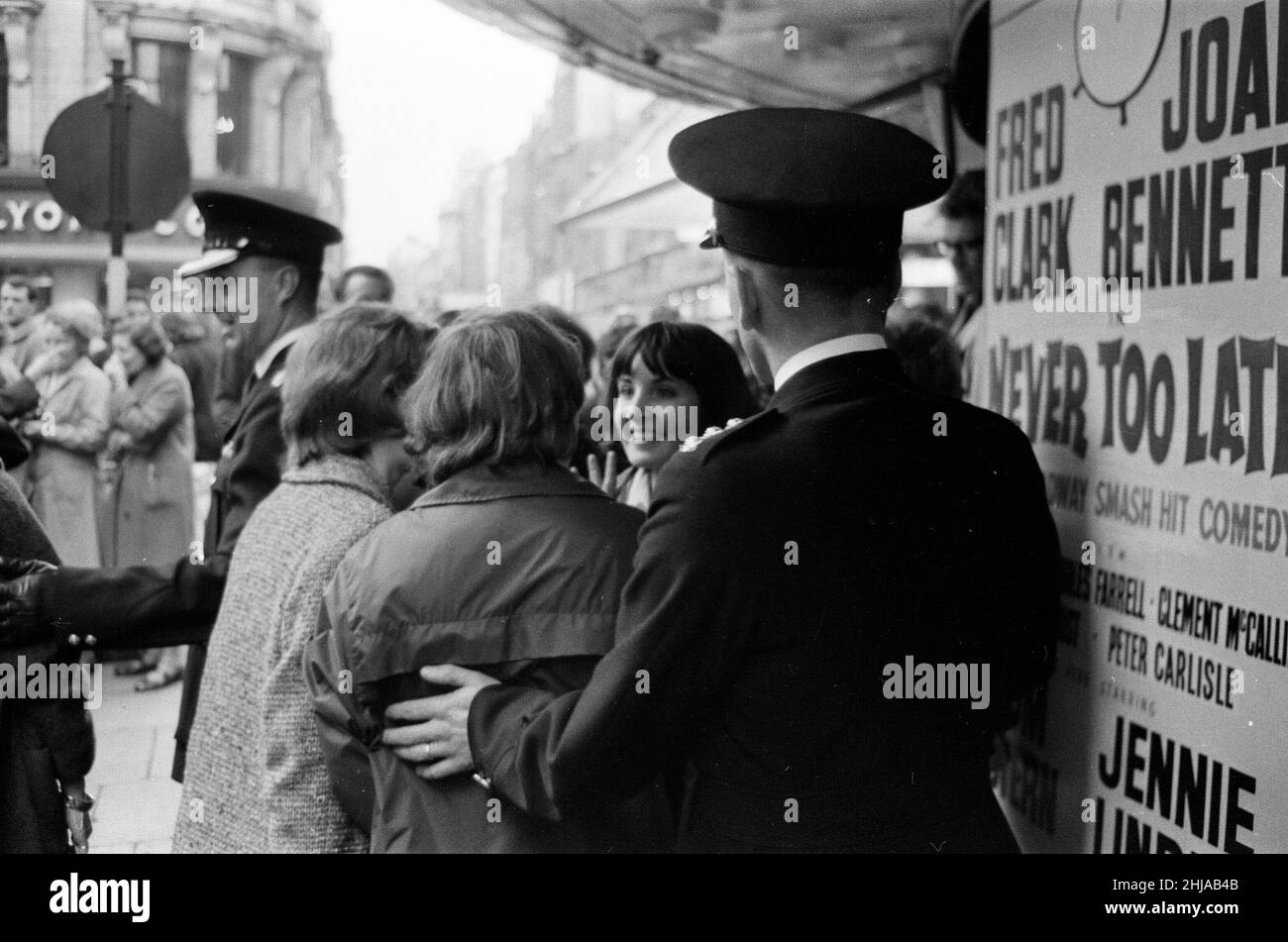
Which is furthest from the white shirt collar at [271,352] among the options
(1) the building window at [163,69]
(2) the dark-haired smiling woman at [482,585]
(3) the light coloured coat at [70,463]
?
(3) the light coloured coat at [70,463]

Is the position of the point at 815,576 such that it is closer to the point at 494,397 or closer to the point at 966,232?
the point at 494,397

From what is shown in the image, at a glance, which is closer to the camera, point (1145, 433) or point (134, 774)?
point (1145, 433)

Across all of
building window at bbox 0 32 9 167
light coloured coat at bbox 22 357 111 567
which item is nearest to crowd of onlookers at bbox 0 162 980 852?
building window at bbox 0 32 9 167

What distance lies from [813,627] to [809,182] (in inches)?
22.9

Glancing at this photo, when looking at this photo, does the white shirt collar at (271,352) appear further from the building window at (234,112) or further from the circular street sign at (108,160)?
the building window at (234,112)

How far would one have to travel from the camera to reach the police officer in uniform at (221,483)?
103 inches

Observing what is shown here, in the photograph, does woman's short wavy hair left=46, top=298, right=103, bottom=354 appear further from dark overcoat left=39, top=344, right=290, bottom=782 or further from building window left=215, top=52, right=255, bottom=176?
dark overcoat left=39, top=344, right=290, bottom=782

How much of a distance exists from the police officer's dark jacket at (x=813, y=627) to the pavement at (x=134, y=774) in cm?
118

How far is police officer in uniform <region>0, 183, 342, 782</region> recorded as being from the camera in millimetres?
2613

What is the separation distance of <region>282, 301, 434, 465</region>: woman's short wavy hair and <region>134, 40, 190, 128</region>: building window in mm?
837

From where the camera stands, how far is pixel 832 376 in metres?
→ 1.90

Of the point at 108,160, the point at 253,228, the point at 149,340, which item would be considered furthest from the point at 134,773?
the point at 149,340
